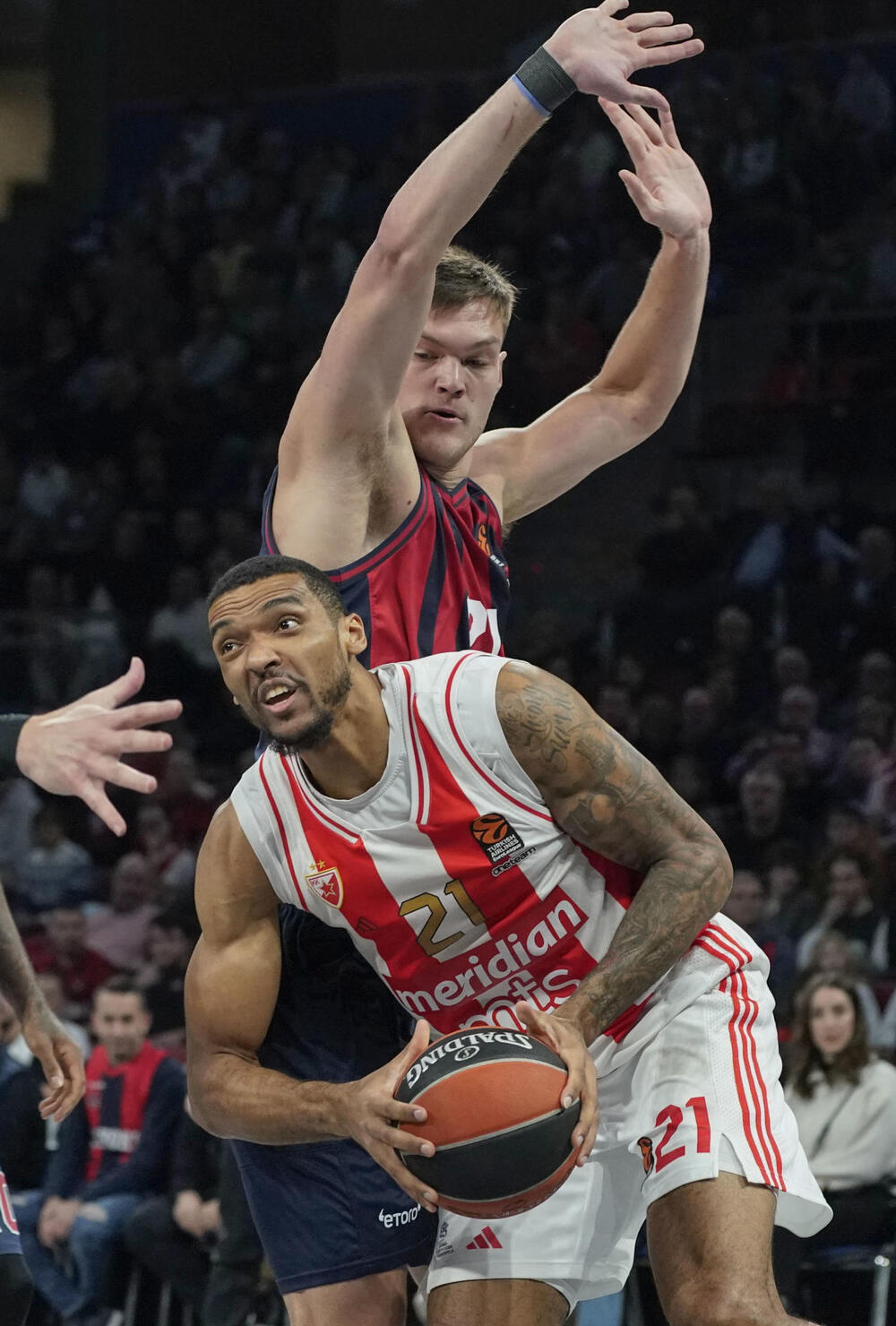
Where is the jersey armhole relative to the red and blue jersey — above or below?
below

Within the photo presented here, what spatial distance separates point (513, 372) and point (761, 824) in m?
4.48

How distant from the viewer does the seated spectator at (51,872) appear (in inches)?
413

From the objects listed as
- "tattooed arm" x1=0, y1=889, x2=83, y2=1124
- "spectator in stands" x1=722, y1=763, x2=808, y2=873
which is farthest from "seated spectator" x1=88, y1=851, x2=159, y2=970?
"tattooed arm" x1=0, y1=889, x2=83, y2=1124

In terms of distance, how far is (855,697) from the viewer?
9.81m

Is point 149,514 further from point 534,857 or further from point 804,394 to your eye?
point 534,857

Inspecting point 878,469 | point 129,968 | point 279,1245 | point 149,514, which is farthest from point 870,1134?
point 149,514

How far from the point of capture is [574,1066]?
123 inches

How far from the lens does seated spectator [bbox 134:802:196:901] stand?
1004 centimetres

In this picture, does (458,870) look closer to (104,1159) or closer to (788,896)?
(104,1159)

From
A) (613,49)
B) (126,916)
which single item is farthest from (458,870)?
(126,916)

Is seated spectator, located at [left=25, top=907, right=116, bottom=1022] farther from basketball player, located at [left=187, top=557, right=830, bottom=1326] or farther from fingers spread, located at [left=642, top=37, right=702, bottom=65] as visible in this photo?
fingers spread, located at [left=642, top=37, right=702, bottom=65]

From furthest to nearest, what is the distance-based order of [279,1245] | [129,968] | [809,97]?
[809,97] < [129,968] < [279,1245]

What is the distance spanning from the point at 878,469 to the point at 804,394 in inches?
30.5

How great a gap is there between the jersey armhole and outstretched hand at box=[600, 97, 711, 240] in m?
1.55
